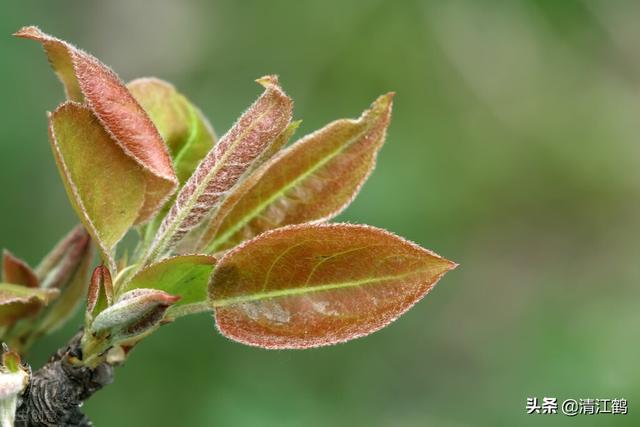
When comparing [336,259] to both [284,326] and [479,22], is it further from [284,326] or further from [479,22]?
[479,22]

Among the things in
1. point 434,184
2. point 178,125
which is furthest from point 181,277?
point 434,184

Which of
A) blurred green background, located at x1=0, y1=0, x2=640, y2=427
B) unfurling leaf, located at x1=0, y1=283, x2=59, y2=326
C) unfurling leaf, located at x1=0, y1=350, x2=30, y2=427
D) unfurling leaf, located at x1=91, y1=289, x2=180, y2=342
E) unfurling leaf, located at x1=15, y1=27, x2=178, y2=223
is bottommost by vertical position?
unfurling leaf, located at x1=0, y1=350, x2=30, y2=427

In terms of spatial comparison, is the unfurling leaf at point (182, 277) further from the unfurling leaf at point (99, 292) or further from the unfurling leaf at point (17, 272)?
the unfurling leaf at point (17, 272)

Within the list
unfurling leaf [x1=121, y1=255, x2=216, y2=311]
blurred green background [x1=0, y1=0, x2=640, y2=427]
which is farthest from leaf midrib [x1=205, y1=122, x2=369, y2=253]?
blurred green background [x1=0, y1=0, x2=640, y2=427]

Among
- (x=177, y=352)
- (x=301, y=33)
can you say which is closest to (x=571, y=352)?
(x=177, y=352)

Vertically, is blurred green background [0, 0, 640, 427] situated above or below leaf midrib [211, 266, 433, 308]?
above

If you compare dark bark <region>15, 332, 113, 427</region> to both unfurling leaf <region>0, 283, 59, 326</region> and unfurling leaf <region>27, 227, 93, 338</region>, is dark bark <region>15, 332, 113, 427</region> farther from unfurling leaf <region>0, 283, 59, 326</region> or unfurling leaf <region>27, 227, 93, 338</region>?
unfurling leaf <region>27, 227, 93, 338</region>
